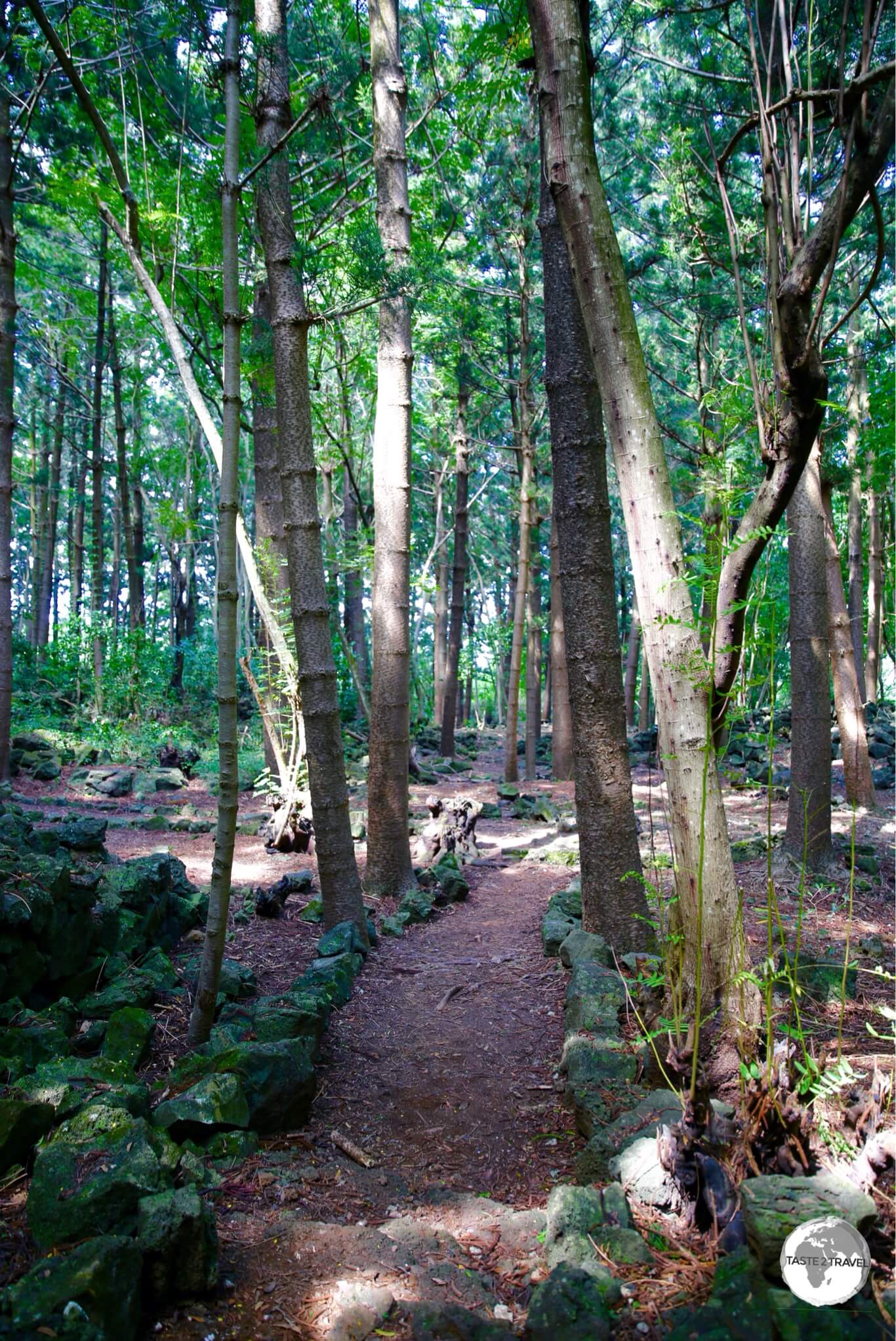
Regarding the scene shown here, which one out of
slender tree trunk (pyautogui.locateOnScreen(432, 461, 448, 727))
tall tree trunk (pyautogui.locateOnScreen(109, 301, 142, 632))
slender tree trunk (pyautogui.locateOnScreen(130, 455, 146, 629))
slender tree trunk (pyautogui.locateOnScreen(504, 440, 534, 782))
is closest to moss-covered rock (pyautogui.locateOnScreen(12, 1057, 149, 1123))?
slender tree trunk (pyautogui.locateOnScreen(504, 440, 534, 782))

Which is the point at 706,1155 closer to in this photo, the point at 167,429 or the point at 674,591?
the point at 674,591

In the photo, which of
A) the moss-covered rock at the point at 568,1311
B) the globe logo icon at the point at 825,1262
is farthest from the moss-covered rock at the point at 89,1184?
the globe logo icon at the point at 825,1262

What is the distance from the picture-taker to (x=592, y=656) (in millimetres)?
4387

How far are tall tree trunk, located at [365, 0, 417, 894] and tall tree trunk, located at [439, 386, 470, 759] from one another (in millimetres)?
8601

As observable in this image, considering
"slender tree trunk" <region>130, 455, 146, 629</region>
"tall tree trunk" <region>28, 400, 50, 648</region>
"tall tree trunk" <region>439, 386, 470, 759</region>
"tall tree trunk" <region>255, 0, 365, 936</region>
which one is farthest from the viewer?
"tall tree trunk" <region>28, 400, 50, 648</region>

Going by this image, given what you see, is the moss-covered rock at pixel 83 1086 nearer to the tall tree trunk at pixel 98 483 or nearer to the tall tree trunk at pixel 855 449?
the tall tree trunk at pixel 98 483

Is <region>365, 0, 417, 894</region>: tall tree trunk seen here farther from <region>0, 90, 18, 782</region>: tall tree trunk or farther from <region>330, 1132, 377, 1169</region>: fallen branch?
<region>0, 90, 18, 782</region>: tall tree trunk

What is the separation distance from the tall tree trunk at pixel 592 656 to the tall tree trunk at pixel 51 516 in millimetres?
17819

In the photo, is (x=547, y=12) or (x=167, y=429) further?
(x=167, y=429)

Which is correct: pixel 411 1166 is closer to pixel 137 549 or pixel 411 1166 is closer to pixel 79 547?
pixel 79 547

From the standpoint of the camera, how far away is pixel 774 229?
8.72 feet

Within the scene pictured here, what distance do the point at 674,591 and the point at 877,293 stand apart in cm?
1686

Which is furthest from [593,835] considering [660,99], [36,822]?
[660,99]

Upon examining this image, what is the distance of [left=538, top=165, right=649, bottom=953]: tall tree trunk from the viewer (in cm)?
434
